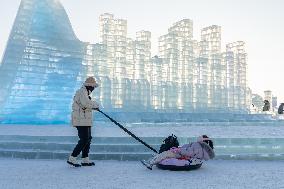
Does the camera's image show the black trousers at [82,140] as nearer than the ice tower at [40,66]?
Yes

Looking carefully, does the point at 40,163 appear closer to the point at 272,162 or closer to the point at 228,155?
the point at 228,155

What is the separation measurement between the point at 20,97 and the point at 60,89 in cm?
354

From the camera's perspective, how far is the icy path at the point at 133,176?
15.3ft

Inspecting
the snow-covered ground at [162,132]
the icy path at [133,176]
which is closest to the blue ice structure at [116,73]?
the snow-covered ground at [162,132]

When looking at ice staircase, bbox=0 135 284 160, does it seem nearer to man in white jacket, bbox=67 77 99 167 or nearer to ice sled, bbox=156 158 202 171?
man in white jacket, bbox=67 77 99 167

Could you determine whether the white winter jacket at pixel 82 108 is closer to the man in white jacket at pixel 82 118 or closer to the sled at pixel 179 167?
the man in white jacket at pixel 82 118

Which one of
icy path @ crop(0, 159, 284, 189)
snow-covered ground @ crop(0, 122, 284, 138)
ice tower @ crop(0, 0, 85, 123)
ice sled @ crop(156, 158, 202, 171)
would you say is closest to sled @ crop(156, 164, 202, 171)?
ice sled @ crop(156, 158, 202, 171)

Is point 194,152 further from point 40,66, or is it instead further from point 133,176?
point 40,66

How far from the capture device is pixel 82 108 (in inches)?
253

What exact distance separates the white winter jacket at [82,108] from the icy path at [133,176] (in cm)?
85

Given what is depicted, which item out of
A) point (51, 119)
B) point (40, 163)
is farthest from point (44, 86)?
point (40, 163)

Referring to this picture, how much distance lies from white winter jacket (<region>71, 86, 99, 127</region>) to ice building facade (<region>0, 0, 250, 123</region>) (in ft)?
59.7

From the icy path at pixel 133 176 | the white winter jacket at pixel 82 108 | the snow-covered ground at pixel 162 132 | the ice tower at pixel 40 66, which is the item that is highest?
the ice tower at pixel 40 66

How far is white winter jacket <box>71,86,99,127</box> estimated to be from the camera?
20.6ft
